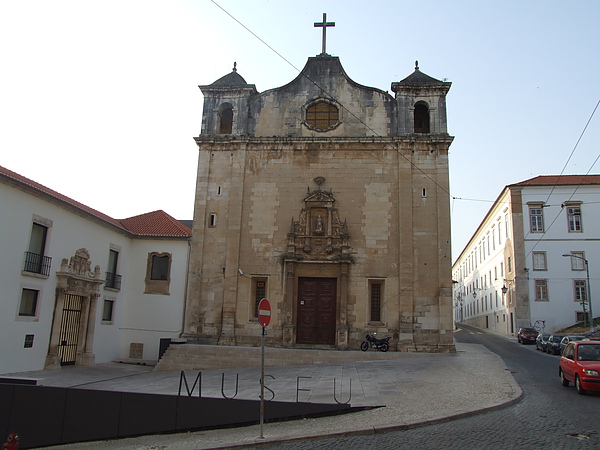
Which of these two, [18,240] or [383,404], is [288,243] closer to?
[18,240]

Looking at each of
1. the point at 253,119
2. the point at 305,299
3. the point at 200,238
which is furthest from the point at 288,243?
the point at 253,119

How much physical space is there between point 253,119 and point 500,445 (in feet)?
65.9

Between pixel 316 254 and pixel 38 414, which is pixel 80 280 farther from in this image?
pixel 38 414

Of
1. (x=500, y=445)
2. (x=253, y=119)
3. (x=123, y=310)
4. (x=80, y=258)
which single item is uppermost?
(x=253, y=119)

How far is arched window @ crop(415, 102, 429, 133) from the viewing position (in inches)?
1000

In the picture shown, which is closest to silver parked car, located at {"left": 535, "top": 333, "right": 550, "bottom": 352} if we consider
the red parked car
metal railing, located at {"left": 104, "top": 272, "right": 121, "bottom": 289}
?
the red parked car

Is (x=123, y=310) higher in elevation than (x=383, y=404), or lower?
higher

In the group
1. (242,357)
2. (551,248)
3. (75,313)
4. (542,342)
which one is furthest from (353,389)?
(551,248)

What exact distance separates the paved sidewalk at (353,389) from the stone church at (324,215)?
9.82 feet

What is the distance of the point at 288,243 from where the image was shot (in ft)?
76.7

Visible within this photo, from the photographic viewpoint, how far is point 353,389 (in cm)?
1312

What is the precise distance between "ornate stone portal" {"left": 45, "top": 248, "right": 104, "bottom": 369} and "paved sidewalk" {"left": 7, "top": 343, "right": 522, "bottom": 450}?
936 millimetres

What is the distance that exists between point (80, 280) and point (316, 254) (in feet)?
33.6

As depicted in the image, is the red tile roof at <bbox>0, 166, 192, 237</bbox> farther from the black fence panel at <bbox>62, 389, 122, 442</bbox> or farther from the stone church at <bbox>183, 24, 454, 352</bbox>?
Answer: the black fence panel at <bbox>62, 389, 122, 442</bbox>
